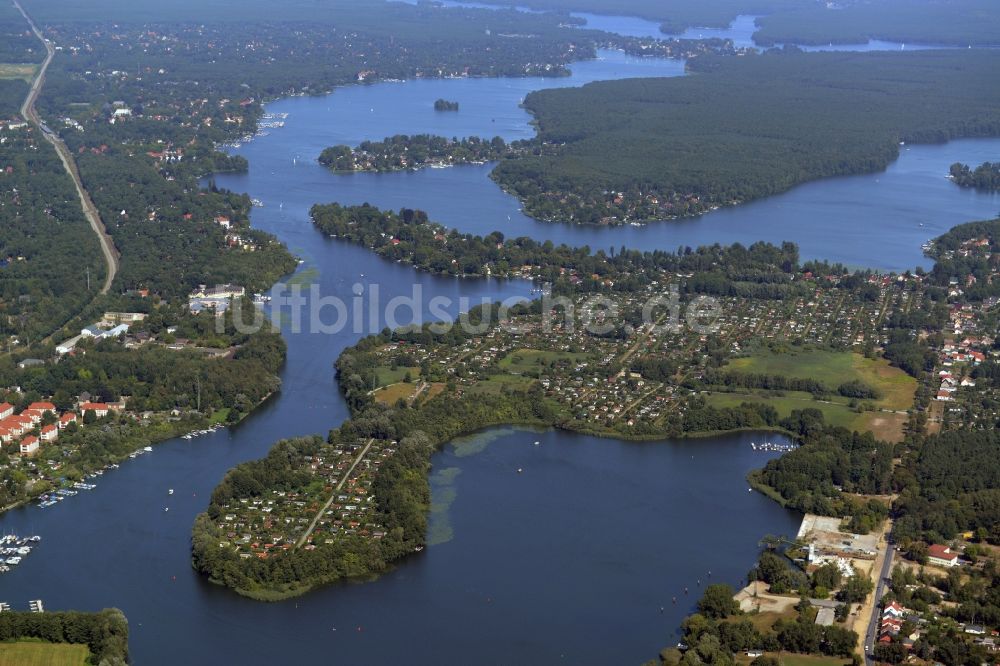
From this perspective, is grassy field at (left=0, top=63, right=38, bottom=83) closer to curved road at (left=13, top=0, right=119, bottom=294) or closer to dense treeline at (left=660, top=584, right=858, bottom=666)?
curved road at (left=13, top=0, right=119, bottom=294)

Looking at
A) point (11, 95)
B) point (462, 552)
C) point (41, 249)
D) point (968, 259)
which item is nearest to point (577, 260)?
point (968, 259)

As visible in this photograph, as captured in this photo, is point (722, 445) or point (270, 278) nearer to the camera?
point (722, 445)

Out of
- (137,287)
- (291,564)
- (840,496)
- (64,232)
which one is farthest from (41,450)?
(64,232)

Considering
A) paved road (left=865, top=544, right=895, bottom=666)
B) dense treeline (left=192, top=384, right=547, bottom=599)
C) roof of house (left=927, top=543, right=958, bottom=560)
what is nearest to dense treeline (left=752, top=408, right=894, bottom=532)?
paved road (left=865, top=544, right=895, bottom=666)

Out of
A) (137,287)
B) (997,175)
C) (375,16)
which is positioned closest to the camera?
(137,287)

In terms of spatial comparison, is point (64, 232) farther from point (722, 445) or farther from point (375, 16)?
point (375, 16)

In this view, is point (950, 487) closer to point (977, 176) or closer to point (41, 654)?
point (41, 654)

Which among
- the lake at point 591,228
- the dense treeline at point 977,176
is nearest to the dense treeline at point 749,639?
the lake at point 591,228

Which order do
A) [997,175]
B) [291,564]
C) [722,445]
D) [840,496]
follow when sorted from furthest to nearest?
1. [997,175]
2. [722,445]
3. [840,496]
4. [291,564]
